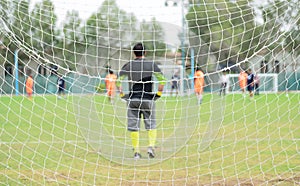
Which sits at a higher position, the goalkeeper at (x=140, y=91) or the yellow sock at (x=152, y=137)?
the goalkeeper at (x=140, y=91)

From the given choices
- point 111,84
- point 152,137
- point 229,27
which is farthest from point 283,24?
point 111,84

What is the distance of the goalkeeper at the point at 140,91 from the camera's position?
252 inches

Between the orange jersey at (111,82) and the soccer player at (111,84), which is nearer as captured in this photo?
the orange jersey at (111,82)

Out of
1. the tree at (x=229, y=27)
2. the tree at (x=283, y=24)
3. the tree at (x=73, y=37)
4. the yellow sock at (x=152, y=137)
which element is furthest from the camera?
the yellow sock at (x=152, y=137)

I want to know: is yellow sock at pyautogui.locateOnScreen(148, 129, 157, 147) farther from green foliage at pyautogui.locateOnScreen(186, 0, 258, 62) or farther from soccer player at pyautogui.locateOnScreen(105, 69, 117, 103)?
green foliage at pyautogui.locateOnScreen(186, 0, 258, 62)

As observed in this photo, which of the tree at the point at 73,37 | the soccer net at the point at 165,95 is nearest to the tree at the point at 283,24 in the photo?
the soccer net at the point at 165,95

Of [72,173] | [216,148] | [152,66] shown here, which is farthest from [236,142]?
[72,173]

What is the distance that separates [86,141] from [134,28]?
81.9 inches

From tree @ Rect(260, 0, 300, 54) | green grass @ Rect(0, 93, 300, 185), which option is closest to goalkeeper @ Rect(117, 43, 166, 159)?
green grass @ Rect(0, 93, 300, 185)

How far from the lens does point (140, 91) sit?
6426 millimetres

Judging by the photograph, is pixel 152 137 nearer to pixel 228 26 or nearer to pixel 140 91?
pixel 140 91

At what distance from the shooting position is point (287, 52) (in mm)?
5523

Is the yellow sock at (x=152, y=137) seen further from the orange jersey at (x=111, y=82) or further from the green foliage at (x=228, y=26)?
the green foliage at (x=228, y=26)

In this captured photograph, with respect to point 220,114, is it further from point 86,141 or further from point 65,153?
point 65,153
